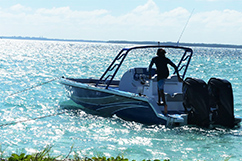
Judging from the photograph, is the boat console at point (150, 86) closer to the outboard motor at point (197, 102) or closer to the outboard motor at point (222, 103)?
the outboard motor at point (197, 102)

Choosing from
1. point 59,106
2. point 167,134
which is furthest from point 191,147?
point 59,106

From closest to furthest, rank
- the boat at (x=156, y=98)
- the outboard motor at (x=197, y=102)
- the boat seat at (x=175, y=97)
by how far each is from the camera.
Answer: the outboard motor at (x=197, y=102) → the boat at (x=156, y=98) → the boat seat at (x=175, y=97)

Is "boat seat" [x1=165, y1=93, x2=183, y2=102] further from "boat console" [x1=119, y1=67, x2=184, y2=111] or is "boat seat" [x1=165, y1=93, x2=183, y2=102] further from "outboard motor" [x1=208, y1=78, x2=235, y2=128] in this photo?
"outboard motor" [x1=208, y1=78, x2=235, y2=128]

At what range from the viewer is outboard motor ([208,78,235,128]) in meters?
9.12

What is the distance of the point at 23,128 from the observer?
9789mm

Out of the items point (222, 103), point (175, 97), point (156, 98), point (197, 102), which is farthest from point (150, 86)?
point (222, 103)

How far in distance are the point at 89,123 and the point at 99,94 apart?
1.03 meters

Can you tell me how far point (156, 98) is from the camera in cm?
1046

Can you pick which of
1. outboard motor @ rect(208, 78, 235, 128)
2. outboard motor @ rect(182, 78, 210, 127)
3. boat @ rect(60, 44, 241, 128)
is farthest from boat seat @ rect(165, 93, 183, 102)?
outboard motor @ rect(208, 78, 235, 128)

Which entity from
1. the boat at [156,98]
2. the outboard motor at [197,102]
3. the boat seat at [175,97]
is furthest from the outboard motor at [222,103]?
the boat seat at [175,97]

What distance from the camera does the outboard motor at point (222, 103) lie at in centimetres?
912

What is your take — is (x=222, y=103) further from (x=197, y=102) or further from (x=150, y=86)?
(x=150, y=86)

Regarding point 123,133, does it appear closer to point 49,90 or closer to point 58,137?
point 58,137

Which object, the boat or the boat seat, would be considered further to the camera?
the boat seat
